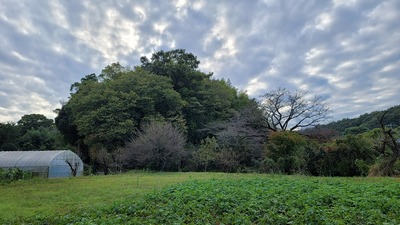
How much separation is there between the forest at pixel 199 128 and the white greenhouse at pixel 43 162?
2.30 m

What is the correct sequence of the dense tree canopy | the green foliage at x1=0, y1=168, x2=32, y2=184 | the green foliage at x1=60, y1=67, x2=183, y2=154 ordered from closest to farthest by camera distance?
the green foliage at x1=0, y1=168, x2=32, y2=184 < the green foliage at x1=60, y1=67, x2=183, y2=154 < the dense tree canopy

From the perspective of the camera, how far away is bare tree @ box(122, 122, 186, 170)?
20.8 m

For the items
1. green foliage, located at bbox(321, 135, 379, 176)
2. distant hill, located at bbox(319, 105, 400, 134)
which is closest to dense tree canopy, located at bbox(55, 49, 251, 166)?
distant hill, located at bbox(319, 105, 400, 134)

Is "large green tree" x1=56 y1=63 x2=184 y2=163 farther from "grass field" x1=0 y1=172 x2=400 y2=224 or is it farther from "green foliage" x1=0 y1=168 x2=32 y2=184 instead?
"grass field" x1=0 y1=172 x2=400 y2=224

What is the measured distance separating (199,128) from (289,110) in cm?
816

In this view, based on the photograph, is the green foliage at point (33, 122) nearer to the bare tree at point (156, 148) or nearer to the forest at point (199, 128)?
the forest at point (199, 128)

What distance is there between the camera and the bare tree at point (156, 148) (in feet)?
68.3

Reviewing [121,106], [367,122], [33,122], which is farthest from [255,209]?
[33,122]

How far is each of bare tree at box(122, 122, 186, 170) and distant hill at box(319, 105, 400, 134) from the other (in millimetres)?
12008

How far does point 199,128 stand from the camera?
27094mm

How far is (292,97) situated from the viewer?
24.4 metres

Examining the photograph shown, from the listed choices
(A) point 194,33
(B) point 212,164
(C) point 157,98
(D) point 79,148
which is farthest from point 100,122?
(A) point 194,33

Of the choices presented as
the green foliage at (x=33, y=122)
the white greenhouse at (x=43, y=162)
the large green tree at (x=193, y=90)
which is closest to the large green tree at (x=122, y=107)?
the large green tree at (x=193, y=90)

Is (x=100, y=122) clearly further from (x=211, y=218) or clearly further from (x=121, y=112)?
(x=211, y=218)
